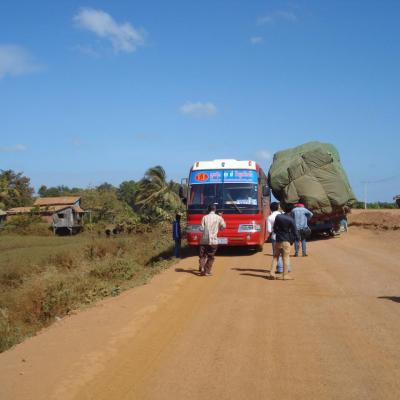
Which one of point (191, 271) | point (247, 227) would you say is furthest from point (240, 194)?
point (191, 271)

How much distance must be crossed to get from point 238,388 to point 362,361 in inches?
63.8

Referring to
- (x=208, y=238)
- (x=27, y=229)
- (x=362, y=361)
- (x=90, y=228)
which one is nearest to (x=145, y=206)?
(x=90, y=228)

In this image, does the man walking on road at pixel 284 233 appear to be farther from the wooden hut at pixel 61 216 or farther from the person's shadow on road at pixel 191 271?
the wooden hut at pixel 61 216

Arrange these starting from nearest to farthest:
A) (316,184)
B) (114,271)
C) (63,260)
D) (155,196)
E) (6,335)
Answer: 1. (6,335)
2. (114,271)
3. (316,184)
4. (63,260)
5. (155,196)

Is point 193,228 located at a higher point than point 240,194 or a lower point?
lower

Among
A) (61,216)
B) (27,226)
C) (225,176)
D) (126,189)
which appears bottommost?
(27,226)

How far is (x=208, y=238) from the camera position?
1180 centimetres

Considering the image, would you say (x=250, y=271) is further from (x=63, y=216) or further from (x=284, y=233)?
(x=63, y=216)

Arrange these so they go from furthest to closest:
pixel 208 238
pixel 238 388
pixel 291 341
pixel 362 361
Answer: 1. pixel 208 238
2. pixel 291 341
3. pixel 362 361
4. pixel 238 388

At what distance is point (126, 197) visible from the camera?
9175cm

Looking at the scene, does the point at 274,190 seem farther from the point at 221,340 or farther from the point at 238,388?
the point at 238,388

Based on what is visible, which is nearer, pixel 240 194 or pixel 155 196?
pixel 240 194

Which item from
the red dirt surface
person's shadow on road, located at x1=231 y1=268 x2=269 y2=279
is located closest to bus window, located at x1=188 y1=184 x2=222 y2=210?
person's shadow on road, located at x1=231 y1=268 x2=269 y2=279

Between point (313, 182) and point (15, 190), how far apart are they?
55.3 m
